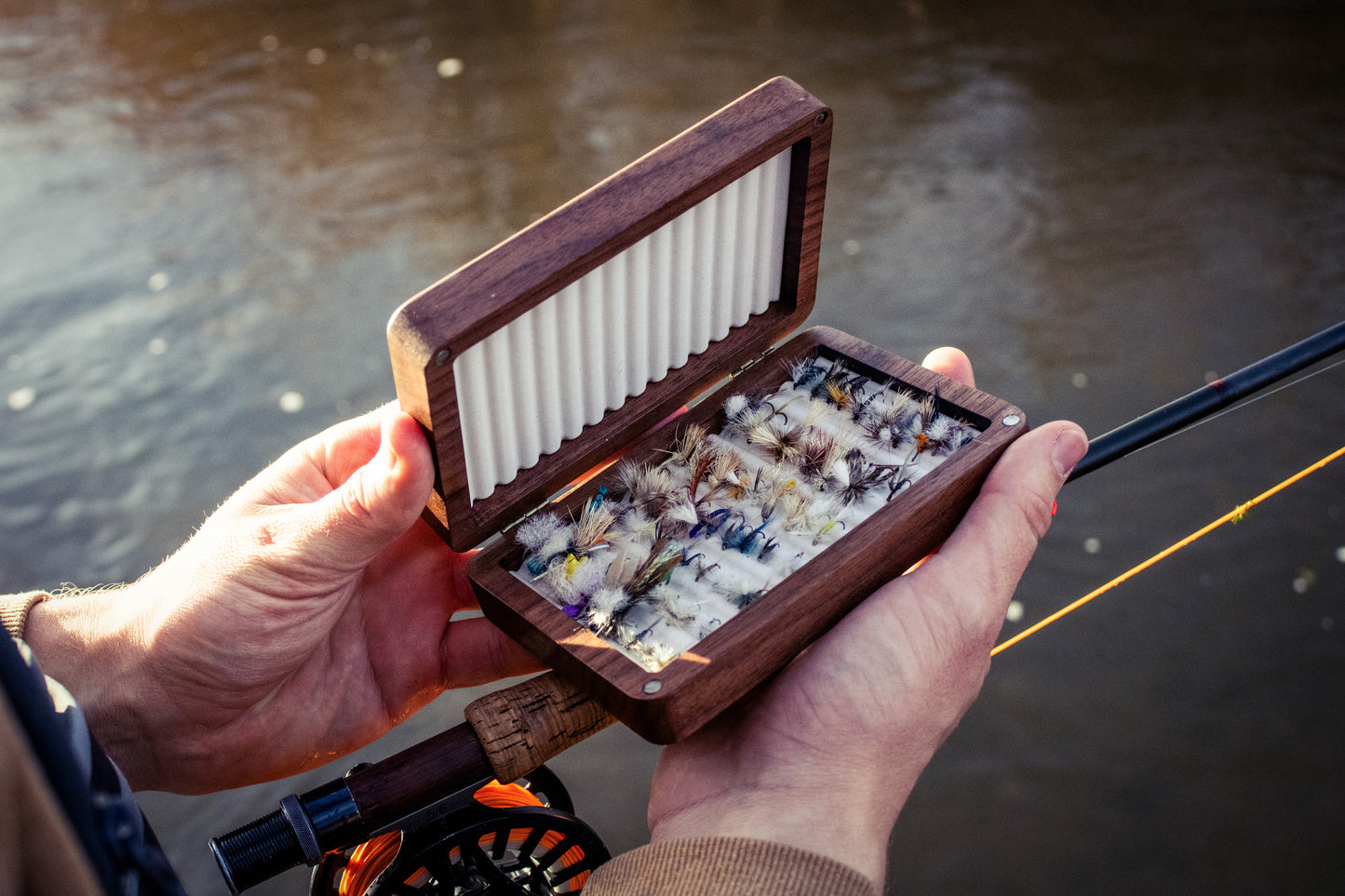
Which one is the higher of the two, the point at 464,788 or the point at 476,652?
the point at 464,788

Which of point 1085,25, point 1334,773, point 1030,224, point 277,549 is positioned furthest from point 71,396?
point 1085,25

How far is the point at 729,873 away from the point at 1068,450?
0.50 m

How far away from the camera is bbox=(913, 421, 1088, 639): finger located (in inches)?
36.5

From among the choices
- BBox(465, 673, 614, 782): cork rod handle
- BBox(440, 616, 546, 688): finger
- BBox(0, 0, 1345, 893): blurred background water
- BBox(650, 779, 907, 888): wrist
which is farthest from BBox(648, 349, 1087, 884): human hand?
BBox(0, 0, 1345, 893): blurred background water

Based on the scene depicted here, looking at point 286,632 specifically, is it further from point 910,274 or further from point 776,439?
point 910,274

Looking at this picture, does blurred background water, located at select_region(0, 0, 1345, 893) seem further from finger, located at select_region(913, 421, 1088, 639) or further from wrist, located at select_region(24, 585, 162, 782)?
finger, located at select_region(913, 421, 1088, 639)

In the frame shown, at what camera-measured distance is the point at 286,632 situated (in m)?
0.99

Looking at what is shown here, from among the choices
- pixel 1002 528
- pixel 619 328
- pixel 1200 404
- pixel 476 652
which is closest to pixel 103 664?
pixel 476 652

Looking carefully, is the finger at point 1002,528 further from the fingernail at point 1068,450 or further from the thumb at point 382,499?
the thumb at point 382,499

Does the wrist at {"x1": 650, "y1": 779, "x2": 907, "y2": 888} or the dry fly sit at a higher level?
the dry fly

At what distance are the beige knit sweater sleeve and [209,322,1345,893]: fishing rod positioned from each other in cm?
11

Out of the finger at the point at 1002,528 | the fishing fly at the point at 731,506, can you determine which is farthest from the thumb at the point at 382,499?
the finger at the point at 1002,528

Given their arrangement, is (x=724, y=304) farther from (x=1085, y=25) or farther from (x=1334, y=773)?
(x=1085, y=25)

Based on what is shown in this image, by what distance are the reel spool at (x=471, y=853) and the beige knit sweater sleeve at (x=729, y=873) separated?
0.35 ft
